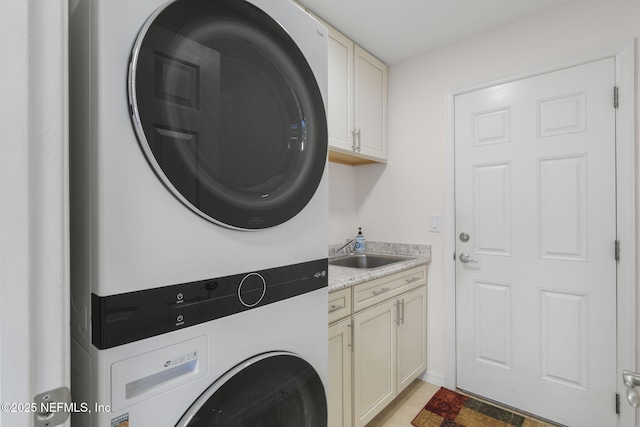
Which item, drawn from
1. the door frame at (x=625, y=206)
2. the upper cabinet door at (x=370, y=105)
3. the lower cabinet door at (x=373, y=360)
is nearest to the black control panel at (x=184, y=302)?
the lower cabinet door at (x=373, y=360)

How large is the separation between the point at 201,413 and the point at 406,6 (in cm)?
216

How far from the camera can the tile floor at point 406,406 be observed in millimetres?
1834

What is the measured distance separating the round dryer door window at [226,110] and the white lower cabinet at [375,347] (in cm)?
79

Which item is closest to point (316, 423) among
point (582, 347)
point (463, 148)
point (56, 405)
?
point (56, 405)

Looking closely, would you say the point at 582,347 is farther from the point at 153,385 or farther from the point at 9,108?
the point at 9,108

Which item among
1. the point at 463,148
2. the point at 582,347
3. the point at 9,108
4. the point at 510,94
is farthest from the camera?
the point at 463,148

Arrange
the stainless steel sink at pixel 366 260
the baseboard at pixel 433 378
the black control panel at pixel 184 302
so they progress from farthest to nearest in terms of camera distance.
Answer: the stainless steel sink at pixel 366 260 < the baseboard at pixel 433 378 < the black control panel at pixel 184 302

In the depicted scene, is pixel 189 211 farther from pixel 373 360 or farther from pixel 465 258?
pixel 465 258

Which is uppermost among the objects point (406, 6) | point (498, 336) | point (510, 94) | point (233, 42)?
point (406, 6)

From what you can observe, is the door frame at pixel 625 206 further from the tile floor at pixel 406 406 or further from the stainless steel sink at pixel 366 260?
the stainless steel sink at pixel 366 260

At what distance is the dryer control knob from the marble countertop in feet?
2.08

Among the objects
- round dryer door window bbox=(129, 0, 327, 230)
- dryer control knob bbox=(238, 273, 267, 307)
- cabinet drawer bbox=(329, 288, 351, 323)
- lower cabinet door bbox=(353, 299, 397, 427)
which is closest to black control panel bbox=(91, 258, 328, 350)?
dryer control knob bbox=(238, 273, 267, 307)

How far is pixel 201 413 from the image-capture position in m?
0.66

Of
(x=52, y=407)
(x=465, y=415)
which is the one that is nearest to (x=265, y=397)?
(x=52, y=407)
